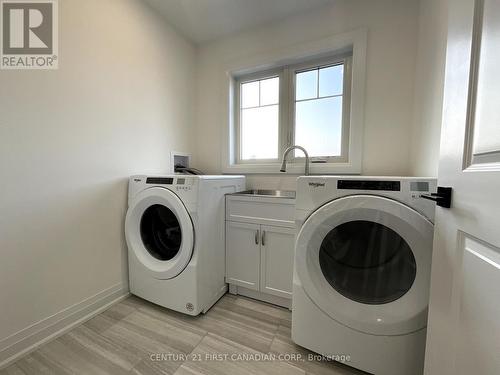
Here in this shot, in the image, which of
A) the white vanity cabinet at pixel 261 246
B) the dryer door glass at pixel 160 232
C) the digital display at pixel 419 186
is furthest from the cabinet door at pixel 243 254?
the digital display at pixel 419 186

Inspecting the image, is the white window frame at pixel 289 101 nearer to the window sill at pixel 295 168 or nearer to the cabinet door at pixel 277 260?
the window sill at pixel 295 168

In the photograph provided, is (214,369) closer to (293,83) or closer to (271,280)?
(271,280)

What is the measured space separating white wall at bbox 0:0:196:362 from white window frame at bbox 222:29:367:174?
657 mm

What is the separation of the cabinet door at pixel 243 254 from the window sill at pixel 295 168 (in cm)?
63

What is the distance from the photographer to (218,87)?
6.86ft

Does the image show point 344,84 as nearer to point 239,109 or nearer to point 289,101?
point 289,101

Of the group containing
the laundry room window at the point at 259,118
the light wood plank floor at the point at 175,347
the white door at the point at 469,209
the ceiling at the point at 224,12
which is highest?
the ceiling at the point at 224,12

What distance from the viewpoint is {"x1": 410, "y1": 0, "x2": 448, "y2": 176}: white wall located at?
1024mm

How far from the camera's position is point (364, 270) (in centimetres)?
101

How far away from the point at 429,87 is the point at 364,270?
1.10 meters

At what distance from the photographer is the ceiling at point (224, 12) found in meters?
1.59

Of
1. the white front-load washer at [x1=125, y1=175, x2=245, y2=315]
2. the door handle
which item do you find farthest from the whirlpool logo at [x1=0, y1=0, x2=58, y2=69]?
the door handle

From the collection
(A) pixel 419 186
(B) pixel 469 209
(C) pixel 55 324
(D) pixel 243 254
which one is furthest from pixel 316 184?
(C) pixel 55 324

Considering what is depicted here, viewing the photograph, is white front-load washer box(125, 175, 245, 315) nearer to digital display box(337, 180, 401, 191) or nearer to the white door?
digital display box(337, 180, 401, 191)
